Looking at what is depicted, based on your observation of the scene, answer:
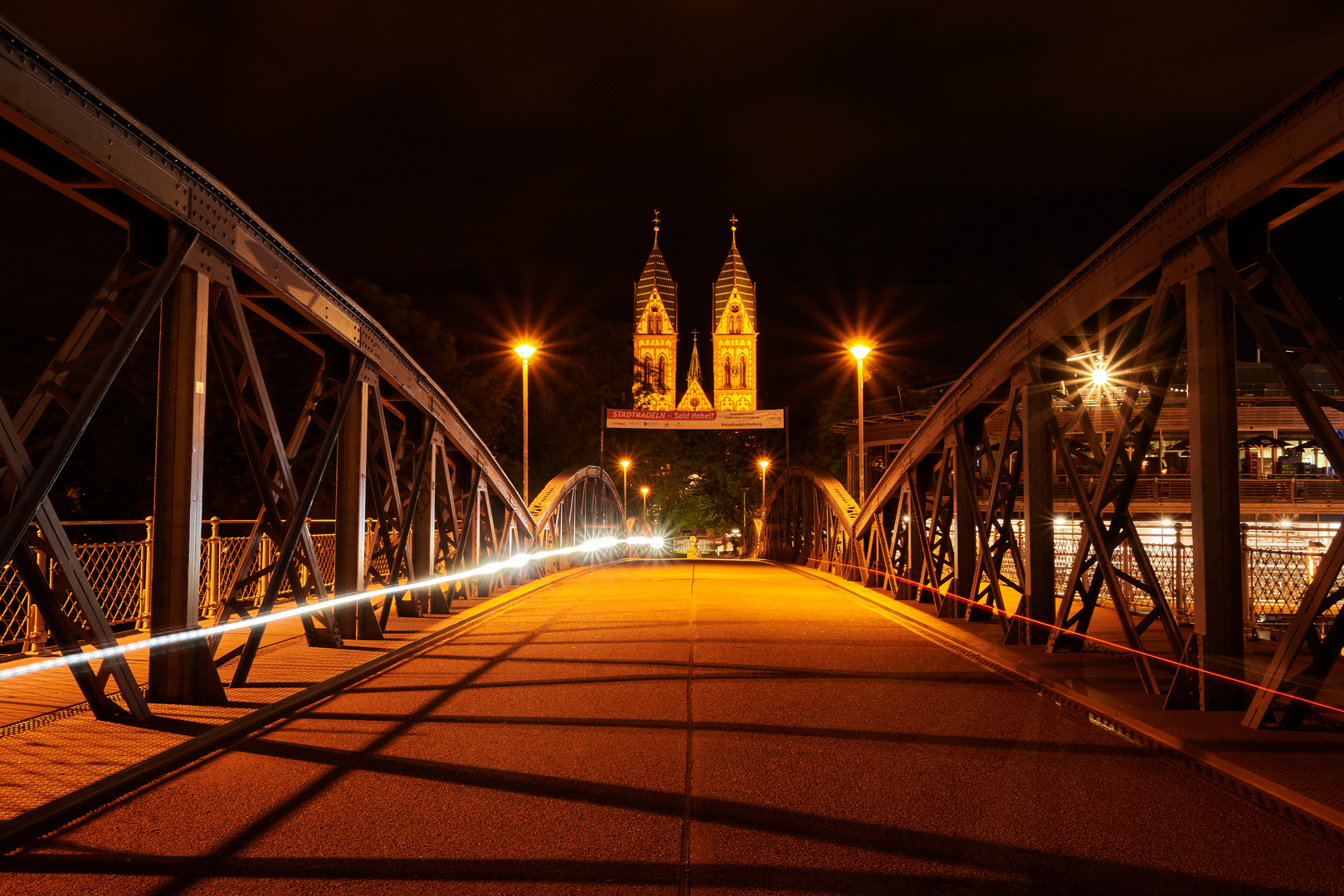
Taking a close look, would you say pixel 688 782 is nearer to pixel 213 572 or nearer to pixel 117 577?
pixel 117 577

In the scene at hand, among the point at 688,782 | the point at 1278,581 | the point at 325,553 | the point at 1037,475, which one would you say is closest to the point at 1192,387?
the point at 1037,475

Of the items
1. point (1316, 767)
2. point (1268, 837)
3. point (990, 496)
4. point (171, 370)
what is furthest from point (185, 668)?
point (990, 496)

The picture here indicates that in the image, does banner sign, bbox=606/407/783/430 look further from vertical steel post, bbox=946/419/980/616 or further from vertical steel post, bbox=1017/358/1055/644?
vertical steel post, bbox=1017/358/1055/644

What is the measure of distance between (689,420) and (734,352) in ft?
305

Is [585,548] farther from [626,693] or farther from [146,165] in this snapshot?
[146,165]

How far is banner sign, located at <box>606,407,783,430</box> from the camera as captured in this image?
168ft

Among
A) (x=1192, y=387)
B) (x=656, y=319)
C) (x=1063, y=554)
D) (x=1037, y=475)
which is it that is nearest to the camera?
(x=1192, y=387)

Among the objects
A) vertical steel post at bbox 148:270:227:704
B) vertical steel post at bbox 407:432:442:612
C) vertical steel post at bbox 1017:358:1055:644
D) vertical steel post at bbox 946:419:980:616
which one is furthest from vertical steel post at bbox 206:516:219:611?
vertical steel post at bbox 1017:358:1055:644

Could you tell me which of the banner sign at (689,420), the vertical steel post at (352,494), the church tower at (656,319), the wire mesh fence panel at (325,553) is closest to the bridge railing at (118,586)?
the vertical steel post at (352,494)

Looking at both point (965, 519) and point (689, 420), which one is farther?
point (689, 420)

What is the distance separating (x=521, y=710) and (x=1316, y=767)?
5.00 meters

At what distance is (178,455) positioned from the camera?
22.3 feet

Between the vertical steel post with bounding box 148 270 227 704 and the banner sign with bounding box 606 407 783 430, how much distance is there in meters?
43.8

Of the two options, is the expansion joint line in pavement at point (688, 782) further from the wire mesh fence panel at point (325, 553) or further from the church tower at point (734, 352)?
the church tower at point (734, 352)
